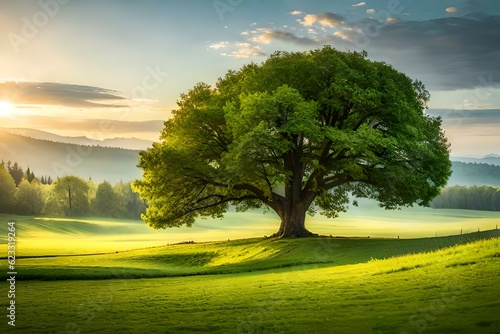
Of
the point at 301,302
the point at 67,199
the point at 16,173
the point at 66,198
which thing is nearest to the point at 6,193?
the point at 66,198

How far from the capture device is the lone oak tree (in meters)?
42.6

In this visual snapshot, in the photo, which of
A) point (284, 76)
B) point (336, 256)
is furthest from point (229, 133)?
point (336, 256)

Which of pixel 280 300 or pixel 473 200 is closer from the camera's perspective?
pixel 280 300

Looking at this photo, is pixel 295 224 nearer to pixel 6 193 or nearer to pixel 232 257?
pixel 232 257

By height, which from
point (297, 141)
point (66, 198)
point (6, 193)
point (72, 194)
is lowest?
point (66, 198)

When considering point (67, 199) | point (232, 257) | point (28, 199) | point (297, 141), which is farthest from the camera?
point (67, 199)

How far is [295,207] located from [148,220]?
1423 cm

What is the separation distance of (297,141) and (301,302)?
31.0 m

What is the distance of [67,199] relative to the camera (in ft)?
450

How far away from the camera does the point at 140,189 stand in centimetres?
5003

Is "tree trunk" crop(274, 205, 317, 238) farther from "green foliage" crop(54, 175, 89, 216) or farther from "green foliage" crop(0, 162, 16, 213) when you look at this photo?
"green foliage" crop(54, 175, 89, 216)

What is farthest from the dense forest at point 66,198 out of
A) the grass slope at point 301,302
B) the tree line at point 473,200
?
the grass slope at point 301,302

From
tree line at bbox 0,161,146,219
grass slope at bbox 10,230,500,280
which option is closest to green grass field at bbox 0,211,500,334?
grass slope at bbox 10,230,500,280

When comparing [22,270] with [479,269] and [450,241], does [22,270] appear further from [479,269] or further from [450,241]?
[450,241]
